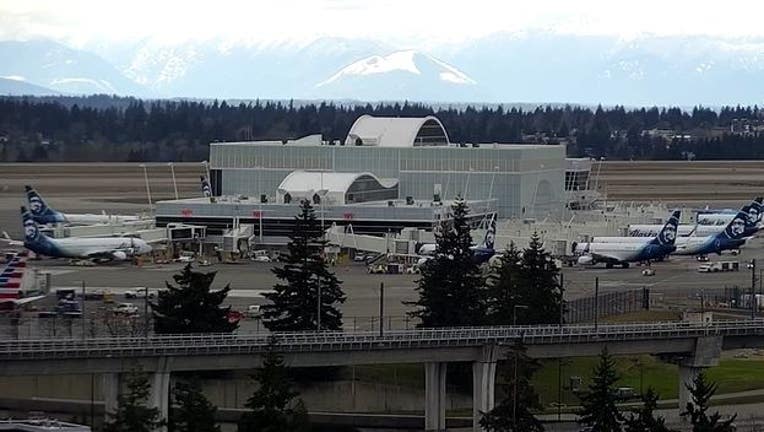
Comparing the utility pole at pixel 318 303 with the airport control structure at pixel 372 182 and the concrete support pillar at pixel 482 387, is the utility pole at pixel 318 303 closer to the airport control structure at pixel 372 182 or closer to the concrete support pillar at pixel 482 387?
the concrete support pillar at pixel 482 387

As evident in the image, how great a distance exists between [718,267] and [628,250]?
5.52m

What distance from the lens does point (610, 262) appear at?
363 feet

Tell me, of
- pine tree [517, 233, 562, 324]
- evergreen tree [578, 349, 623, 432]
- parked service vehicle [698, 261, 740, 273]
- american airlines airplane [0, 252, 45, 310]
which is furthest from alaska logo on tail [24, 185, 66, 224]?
evergreen tree [578, 349, 623, 432]

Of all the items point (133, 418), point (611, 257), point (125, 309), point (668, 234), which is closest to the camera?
point (133, 418)

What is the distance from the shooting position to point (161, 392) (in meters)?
57.3

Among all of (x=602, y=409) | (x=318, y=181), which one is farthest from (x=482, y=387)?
(x=318, y=181)

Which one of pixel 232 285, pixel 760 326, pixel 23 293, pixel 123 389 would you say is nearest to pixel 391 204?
pixel 232 285

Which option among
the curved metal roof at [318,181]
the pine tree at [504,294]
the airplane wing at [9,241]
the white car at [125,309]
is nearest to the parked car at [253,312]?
the white car at [125,309]

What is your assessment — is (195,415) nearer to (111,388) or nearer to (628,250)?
(111,388)

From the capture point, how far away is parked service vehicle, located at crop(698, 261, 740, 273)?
10762 centimetres

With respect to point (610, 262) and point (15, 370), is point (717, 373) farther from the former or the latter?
point (610, 262)

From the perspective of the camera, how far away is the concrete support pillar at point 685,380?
64.8 m

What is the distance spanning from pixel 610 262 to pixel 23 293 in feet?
136

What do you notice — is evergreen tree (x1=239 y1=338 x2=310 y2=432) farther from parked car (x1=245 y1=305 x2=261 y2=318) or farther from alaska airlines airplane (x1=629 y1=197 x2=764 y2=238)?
alaska airlines airplane (x1=629 y1=197 x2=764 y2=238)
